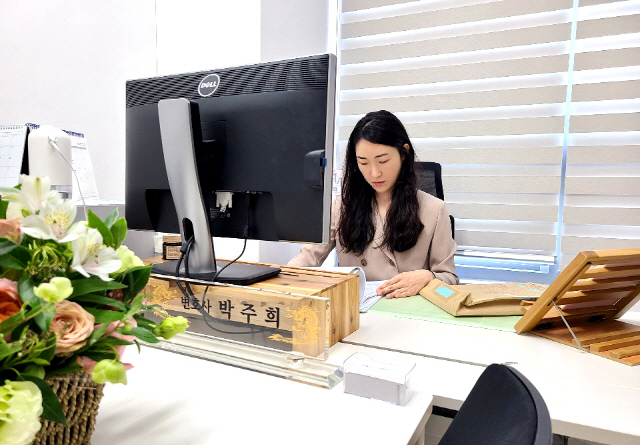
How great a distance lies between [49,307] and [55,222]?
0.30 feet

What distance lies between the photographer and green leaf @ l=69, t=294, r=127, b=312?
0.49 meters

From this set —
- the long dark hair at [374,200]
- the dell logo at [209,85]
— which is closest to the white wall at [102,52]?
the long dark hair at [374,200]

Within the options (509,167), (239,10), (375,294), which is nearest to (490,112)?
(509,167)

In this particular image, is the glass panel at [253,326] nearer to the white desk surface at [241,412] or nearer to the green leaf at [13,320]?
the white desk surface at [241,412]

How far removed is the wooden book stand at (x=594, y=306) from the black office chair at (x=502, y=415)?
512 mm

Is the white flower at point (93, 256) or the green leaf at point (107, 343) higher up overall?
the white flower at point (93, 256)

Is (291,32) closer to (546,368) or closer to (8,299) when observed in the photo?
(546,368)

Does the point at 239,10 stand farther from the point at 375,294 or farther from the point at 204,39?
the point at 375,294

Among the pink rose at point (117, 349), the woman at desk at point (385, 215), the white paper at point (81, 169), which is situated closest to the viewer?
the pink rose at point (117, 349)

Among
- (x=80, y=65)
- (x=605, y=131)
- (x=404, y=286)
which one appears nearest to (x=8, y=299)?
(x=404, y=286)

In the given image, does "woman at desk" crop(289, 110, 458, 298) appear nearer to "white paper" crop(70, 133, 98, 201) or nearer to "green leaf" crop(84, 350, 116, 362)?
"white paper" crop(70, 133, 98, 201)

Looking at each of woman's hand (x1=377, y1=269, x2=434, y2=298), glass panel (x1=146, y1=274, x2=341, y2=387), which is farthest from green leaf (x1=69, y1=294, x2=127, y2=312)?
woman's hand (x1=377, y1=269, x2=434, y2=298)

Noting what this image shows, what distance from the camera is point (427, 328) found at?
1.07 m

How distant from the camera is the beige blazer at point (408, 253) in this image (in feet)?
6.03
